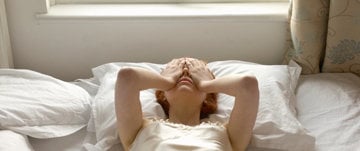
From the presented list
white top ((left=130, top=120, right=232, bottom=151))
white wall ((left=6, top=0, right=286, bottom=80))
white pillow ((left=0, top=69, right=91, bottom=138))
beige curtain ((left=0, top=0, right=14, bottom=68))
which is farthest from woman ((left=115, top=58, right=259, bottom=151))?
beige curtain ((left=0, top=0, right=14, bottom=68))

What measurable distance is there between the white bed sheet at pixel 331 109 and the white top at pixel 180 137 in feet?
1.02

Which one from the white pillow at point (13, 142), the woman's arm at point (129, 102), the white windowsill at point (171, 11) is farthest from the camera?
the white windowsill at point (171, 11)

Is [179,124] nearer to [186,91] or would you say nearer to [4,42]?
[186,91]

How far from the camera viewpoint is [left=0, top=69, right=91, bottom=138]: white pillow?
1.42m

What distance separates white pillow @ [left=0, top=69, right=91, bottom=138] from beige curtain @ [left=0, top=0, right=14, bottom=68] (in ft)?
0.74

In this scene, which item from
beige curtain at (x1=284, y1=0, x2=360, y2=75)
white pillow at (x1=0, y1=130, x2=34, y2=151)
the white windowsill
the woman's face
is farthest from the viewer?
the white windowsill

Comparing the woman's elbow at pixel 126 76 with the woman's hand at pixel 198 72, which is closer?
the woman's elbow at pixel 126 76

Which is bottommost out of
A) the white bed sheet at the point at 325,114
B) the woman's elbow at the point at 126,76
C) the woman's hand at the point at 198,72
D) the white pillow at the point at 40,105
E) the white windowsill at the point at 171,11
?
the white bed sheet at the point at 325,114

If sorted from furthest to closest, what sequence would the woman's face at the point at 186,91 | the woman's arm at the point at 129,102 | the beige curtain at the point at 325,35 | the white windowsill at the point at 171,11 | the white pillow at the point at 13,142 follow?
the white windowsill at the point at 171,11 → the beige curtain at the point at 325,35 → the woman's face at the point at 186,91 → the woman's arm at the point at 129,102 → the white pillow at the point at 13,142

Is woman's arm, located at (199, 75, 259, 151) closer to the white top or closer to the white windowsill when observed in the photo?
the white top

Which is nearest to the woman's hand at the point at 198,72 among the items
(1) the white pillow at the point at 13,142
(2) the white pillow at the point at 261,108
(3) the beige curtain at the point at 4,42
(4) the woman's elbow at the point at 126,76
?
(2) the white pillow at the point at 261,108

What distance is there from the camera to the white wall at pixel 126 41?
189cm

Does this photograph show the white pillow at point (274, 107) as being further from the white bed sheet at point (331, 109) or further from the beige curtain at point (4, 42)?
the beige curtain at point (4, 42)

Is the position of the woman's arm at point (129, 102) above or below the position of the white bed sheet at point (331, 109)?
above
